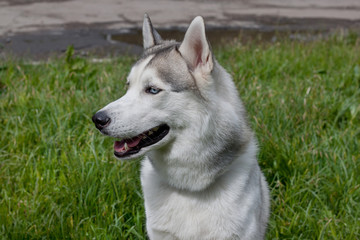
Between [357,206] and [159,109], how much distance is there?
1677 millimetres

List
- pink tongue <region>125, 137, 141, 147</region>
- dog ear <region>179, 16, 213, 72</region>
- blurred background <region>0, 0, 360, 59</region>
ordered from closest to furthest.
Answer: dog ear <region>179, 16, 213, 72</region> < pink tongue <region>125, 137, 141, 147</region> < blurred background <region>0, 0, 360, 59</region>

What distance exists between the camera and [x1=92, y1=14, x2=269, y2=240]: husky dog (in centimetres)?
263

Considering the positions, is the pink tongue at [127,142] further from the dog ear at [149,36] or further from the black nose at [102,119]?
the dog ear at [149,36]

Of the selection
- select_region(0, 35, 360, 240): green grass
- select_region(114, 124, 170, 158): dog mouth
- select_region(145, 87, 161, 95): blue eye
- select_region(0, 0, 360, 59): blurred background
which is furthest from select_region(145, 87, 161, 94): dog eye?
select_region(0, 0, 360, 59): blurred background

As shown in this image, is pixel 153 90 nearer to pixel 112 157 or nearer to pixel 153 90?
pixel 153 90

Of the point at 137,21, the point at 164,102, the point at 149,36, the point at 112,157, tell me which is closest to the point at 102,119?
the point at 164,102

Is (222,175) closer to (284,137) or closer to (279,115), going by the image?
(284,137)

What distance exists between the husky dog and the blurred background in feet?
12.4

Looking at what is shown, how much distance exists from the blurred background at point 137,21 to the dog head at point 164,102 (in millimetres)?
3784

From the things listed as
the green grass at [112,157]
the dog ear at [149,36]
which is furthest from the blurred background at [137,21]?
the dog ear at [149,36]

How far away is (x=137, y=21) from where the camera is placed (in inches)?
331

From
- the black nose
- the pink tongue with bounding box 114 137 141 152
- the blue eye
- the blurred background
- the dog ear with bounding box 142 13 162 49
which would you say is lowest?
the blurred background

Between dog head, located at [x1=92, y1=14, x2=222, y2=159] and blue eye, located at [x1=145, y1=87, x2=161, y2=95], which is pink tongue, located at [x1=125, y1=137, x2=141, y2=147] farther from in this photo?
blue eye, located at [x1=145, y1=87, x2=161, y2=95]

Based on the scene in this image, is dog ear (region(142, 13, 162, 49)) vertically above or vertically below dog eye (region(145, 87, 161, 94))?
above
